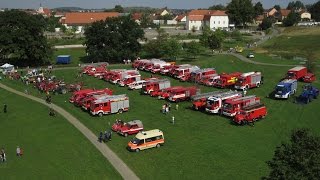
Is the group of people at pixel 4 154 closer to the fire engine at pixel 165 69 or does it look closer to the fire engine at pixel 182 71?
the fire engine at pixel 182 71

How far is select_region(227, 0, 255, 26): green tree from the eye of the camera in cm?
15150

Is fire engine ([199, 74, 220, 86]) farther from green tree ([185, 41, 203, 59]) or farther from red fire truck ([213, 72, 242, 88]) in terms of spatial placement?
green tree ([185, 41, 203, 59])

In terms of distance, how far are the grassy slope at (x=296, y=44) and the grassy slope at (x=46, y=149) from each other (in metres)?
54.8

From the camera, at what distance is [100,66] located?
70.8 meters

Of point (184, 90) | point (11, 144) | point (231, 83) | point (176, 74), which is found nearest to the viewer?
point (11, 144)

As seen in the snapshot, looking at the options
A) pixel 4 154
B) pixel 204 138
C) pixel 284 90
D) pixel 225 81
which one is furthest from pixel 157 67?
pixel 4 154

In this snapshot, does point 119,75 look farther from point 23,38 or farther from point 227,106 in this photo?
point 23,38

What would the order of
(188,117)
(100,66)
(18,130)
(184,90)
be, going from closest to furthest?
(18,130) < (188,117) < (184,90) < (100,66)

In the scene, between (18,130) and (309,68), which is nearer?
(18,130)

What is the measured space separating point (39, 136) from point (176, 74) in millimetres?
28186

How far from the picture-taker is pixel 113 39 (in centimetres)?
7769

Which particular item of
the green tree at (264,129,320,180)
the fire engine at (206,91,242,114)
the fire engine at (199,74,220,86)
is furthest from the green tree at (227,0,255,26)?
the green tree at (264,129,320,180)

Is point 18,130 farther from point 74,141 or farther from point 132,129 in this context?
point 132,129

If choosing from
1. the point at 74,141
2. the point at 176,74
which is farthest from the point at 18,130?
the point at 176,74
